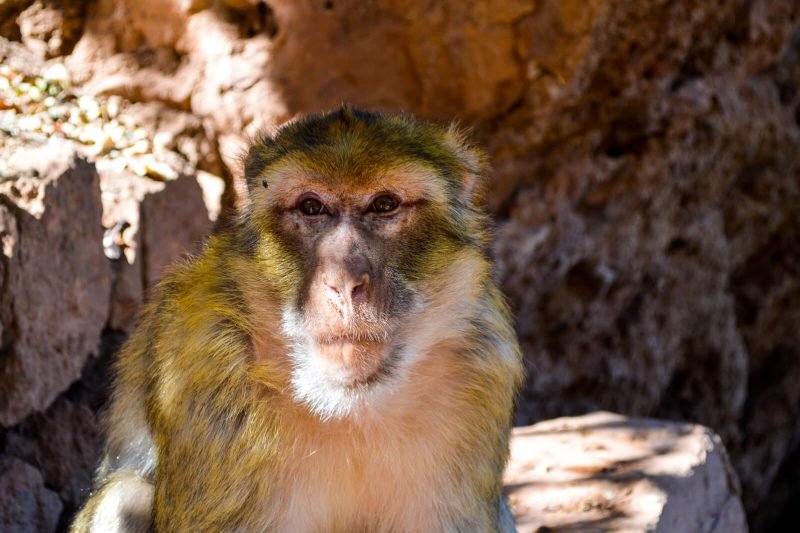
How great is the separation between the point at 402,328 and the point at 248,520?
57cm

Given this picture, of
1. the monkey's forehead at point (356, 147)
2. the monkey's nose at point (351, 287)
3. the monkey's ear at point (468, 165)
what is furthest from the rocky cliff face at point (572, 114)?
the monkey's nose at point (351, 287)

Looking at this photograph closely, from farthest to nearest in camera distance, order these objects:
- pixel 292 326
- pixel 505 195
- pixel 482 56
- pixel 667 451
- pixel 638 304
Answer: pixel 638 304 → pixel 505 195 → pixel 482 56 → pixel 667 451 → pixel 292 326

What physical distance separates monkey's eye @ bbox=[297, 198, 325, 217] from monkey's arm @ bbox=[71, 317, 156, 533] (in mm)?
697

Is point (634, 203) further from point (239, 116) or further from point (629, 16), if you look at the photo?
point (239, 116)

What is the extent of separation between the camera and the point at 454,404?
8.77 ft

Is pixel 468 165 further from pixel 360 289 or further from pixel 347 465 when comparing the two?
pixel 347 465

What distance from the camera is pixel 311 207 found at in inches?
97.7

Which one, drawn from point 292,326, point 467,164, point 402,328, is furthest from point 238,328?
point 467,164

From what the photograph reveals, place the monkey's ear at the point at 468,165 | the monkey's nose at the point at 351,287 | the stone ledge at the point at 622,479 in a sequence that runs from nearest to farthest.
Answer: the monkey's nose at the point at 351,287 → the monkey's ear at the point at 468,165 → the stone ledge at the point at 622,479

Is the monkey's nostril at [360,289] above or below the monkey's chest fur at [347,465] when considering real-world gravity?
above

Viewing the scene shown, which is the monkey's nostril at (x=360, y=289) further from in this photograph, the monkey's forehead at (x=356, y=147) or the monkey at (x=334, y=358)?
the monkey's forehead at (x=356, y=147)

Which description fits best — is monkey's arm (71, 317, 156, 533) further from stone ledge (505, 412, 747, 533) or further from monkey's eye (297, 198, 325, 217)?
stone ledge (505, 412, 747, 533)

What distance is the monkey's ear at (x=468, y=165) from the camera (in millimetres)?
2779

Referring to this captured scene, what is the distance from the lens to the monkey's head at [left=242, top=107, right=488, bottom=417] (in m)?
2.32
